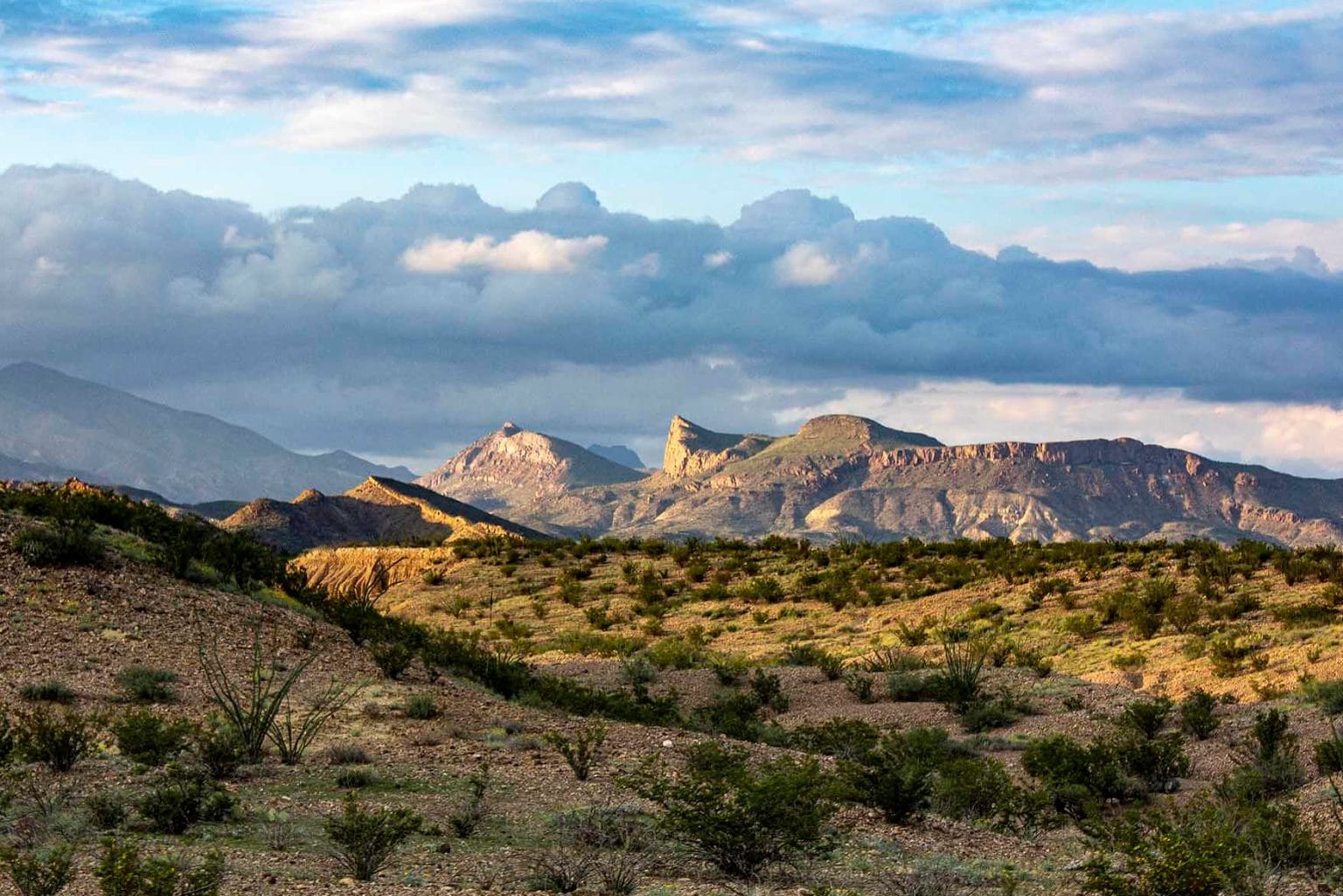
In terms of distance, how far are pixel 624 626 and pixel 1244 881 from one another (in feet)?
123

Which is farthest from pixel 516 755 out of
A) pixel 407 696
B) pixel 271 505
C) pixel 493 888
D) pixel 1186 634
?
pixel 271 505

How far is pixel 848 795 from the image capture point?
1733 cm

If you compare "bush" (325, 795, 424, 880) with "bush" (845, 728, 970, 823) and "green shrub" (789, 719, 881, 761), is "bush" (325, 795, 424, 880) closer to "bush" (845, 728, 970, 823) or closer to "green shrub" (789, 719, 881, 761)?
"bush" (845, 728, 970, 823)

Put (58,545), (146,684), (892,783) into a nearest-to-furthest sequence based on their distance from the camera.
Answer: (892,783) < (146,684) < (58,545)

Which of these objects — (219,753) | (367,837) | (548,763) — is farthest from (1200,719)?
(367,837)

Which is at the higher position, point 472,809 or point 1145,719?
point 1145,719

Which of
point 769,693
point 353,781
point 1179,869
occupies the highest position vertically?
point 1179,869

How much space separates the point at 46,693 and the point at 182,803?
6.98 meters

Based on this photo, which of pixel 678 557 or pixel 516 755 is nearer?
pixel 516 755

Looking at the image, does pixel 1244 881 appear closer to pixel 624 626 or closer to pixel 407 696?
pixel 407 696

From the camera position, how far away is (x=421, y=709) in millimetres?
22359

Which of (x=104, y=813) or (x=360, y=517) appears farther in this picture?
(x=360, y=517)

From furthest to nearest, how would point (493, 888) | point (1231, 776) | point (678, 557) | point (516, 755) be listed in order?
point (678, 557)
point (1231, 776)
point (516, 755)
point (493, 888)

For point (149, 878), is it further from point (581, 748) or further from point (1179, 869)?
point (1179, 869)
